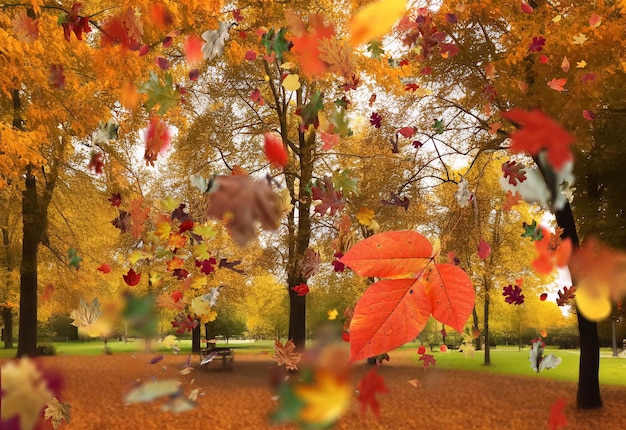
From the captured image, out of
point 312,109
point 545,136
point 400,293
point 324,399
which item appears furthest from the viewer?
point 312,109

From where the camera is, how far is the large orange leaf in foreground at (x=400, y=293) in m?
0.57

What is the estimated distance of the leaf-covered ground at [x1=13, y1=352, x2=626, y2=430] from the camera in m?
8.58

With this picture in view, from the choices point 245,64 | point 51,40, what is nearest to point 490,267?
point 245,64

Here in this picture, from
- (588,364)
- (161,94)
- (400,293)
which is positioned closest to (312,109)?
(161,94)

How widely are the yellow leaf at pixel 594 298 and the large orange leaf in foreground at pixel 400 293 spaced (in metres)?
0.21

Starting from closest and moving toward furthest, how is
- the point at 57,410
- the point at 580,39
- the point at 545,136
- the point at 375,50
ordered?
1. the point at 545,136
2. the point at 57,410
3. the point at 375,50
4. the point at 580,39

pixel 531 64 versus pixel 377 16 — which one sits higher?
pixel 531 64

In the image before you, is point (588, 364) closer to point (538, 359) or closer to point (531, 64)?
point (531, 64)

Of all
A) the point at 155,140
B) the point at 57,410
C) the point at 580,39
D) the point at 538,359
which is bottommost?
the point at 57,410

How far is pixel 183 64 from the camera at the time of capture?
421 inches

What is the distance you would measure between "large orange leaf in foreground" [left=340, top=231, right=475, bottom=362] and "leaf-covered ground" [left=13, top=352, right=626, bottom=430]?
5197mm

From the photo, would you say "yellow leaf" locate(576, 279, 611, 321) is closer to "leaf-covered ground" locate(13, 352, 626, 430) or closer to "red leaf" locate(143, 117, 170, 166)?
"red leaf" locate(143, 117, 170, 166)

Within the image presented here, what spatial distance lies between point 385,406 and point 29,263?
8554 millimetres

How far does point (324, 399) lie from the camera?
0.35 metres
